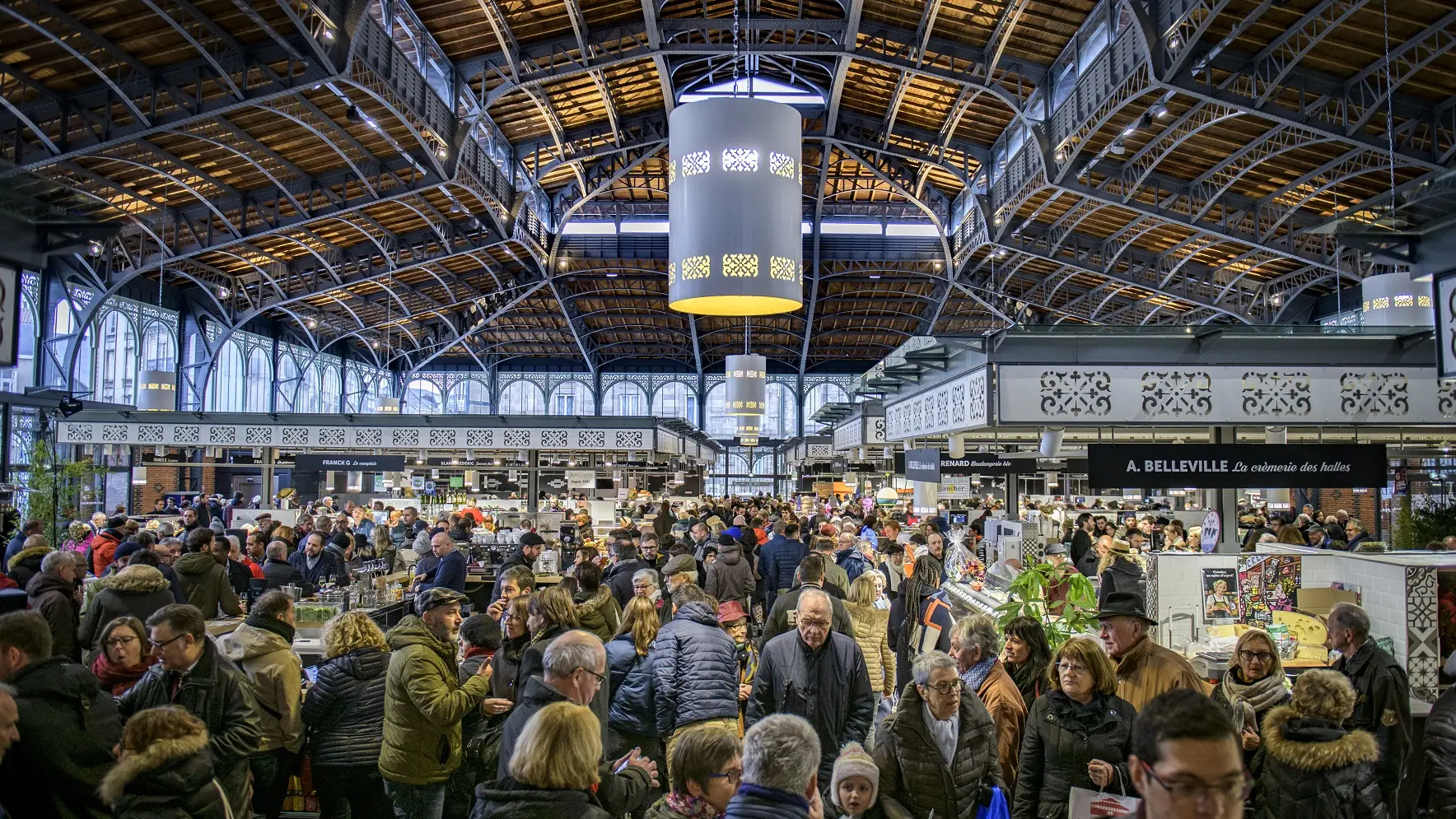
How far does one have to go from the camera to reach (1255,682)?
4305 mm

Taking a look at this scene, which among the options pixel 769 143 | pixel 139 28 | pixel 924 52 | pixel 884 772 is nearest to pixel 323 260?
pixel 139 28

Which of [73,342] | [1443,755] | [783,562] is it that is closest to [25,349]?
[73,342]

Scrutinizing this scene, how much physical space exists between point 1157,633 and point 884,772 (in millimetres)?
4669

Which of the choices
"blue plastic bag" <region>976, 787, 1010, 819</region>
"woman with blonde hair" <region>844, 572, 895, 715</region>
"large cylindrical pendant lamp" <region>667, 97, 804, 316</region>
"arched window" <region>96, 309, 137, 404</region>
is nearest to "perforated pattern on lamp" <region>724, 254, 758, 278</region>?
"large cylindrical pendant lamp" <region>667, 97, 804, 316</region>

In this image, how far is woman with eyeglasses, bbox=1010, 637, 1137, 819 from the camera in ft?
11.5

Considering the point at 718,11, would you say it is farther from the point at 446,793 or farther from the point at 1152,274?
the point at 446,793

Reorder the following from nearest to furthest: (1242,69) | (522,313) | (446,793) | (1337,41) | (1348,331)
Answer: (446,793)
(1348,331)
(1337,41)
(1242,69)
(522,313)

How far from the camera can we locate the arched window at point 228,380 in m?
33.9

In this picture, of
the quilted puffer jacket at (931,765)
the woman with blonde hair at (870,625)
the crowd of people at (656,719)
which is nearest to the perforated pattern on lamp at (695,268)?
the woman with blonde hair at (870,625)

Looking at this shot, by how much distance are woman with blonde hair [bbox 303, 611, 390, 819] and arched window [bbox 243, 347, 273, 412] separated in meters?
35.1

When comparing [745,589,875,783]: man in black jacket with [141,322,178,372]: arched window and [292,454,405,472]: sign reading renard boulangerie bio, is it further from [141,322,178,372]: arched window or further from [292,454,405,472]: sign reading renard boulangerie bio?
[141,322,178,372]: arched window

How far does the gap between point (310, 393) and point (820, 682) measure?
4085 cm

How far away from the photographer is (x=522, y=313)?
142ft

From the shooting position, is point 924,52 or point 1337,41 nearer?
point 1337,41
